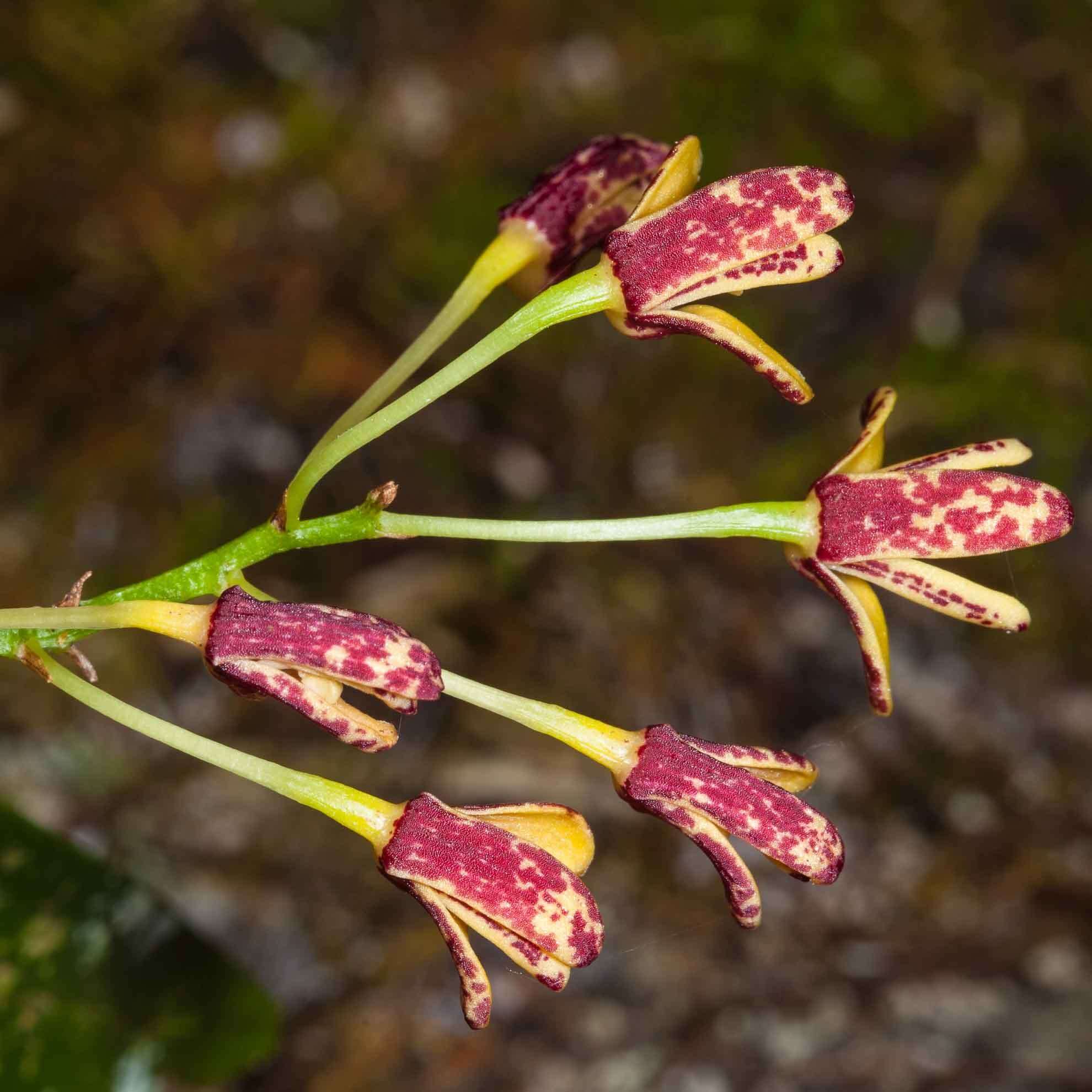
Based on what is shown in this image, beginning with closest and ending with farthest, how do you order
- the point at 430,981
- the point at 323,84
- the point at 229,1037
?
the point at 229,1037, the point at 430,981, the point at 323,84

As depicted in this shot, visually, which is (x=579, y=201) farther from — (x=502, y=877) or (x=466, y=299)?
(x=502, y=877)

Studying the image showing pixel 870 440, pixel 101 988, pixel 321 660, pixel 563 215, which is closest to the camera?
pixel 321 660

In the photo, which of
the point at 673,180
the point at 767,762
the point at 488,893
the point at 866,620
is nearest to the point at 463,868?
the point at 488,893

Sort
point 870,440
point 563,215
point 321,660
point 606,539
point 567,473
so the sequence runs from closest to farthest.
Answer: point 321,660 < point 606,539 < point 870,440 < point 563,215 < point 567,473

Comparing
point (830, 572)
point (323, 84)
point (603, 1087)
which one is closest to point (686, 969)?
point (603, 1087)

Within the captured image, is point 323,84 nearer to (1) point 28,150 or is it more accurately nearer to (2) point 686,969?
(1) point 28,150

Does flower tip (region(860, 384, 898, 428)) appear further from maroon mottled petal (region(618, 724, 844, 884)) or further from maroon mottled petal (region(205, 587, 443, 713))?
maroon mottled petal (region(205, 587, 443, 713))
